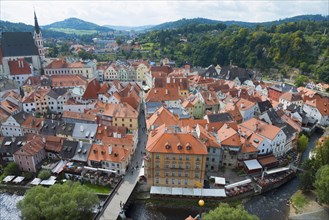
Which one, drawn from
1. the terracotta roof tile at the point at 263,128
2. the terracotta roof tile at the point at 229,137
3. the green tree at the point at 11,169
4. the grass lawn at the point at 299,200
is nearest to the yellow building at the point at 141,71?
the terracotta roof tile at the point at 263,128

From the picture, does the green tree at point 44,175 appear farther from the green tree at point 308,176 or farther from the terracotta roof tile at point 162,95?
the green tree at point 308,176

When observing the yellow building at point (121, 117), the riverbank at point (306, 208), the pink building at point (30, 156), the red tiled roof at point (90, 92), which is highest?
the red tiled roof at point (90, 92)

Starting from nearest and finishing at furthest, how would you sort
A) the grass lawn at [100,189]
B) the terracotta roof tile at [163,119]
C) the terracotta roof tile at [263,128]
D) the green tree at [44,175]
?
the grass lawn at [100,189] < the green tree at [44,175] < the terracotta roof tile at [263,128] < the terracotta roof tile at [163,119]

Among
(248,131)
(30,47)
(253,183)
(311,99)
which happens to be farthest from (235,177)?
(30,47)

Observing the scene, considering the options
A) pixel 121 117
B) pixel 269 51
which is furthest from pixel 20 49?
pixel 269 51

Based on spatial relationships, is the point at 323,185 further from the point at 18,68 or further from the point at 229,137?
the point at 18,68

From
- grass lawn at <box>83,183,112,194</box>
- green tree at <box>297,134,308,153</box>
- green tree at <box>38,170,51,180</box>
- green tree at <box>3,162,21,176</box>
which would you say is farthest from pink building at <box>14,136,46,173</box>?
green tree at <box>297,134,308,153</box>

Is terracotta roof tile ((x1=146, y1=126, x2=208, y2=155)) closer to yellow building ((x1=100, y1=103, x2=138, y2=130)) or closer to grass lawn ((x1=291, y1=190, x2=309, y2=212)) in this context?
yellow building ((x1=100, y1=103, x2=138, y2=130))
